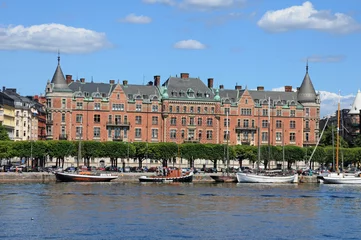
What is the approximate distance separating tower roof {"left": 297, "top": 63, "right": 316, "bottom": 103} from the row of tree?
1199 cm

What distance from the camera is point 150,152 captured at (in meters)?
146

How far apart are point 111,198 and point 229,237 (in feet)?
98.3

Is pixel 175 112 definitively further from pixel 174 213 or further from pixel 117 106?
pixel 174 213

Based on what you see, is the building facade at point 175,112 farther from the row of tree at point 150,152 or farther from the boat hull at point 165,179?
the boat hull at point 165,179

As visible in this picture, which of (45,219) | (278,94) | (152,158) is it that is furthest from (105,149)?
(45,219)

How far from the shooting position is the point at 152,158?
147m

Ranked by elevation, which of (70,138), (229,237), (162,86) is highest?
(162,86)

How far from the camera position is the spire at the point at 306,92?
16650 centimetres

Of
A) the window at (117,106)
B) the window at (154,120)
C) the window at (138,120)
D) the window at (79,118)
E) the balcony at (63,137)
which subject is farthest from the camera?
the window at (154,120)

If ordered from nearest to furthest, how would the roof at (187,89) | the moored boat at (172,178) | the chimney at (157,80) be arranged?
the moored boat at (172,178), the roof at (187,89), the chimney at (157,80)

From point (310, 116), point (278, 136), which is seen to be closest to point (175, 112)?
point (278, 136)

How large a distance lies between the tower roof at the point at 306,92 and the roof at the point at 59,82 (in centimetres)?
4437

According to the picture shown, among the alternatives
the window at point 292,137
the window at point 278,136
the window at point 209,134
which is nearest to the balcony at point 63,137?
the window at point 209,134

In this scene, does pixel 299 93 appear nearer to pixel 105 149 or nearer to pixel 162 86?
pixel 162 86
